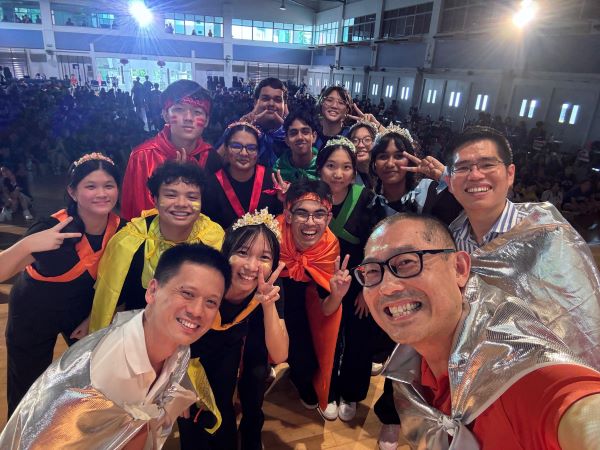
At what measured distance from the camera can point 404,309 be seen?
45.8 inches

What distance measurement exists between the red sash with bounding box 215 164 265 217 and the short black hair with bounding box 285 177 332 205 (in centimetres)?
40

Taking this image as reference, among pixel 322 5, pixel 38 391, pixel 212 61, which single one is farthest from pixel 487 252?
pixel 322 5

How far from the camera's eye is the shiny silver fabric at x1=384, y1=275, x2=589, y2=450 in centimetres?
94

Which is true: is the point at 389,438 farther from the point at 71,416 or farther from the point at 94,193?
the point at 94,193

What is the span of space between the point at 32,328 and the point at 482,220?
7.49 feet

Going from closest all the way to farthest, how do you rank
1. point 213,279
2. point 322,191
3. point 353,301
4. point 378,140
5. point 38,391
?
point 38,391 < point 213,279 < point 322,191 < point 353,301 < point 378,140

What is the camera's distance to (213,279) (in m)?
1.46

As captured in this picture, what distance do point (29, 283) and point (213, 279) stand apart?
1.08 meters

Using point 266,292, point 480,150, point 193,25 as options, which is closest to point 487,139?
point 480,150

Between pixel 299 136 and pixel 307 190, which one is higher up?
pixel 299 136

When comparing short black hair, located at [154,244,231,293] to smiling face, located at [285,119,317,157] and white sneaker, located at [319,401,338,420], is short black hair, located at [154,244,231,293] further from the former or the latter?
smiling face, located at [285,119,317,157]

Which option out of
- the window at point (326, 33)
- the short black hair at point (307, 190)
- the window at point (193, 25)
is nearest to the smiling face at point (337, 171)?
the short black hair at point (307, 190)

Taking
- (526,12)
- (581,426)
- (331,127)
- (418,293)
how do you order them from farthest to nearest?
(526,12), (331,127), (418,293), (581,426)

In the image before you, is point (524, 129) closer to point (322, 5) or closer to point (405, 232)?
point (405, 232)
